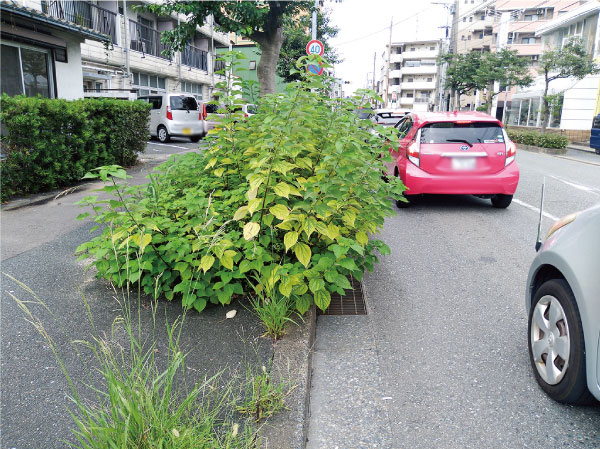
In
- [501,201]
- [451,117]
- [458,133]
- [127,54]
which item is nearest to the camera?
[458,133]

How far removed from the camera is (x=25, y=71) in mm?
11000

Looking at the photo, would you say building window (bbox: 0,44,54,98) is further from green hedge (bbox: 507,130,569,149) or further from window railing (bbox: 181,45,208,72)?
green hedge (bbox: 507,130,569,149)

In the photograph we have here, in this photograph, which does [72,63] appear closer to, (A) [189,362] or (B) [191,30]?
(B) [191,30]

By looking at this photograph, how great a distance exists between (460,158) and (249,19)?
7844 mm

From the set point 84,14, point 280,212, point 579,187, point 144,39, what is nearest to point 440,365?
point 280,212

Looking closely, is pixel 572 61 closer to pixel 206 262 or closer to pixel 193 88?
pixel 193 88

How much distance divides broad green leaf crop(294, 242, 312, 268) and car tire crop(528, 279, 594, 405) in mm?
1381

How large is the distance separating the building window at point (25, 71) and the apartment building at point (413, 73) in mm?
79061

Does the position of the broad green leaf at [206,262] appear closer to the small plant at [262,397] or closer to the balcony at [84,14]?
the small plant at [262,397]

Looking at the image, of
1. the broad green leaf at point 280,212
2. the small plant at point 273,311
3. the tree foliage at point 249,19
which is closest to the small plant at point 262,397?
the small plant at point 273,311

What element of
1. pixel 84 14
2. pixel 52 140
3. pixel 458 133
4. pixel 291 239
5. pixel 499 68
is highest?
pixel 84 14

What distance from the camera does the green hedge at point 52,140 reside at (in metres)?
6.86

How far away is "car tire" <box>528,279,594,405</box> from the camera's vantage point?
7.61 ft

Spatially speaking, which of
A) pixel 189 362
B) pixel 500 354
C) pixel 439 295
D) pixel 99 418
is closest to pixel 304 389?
pixel 189 362
